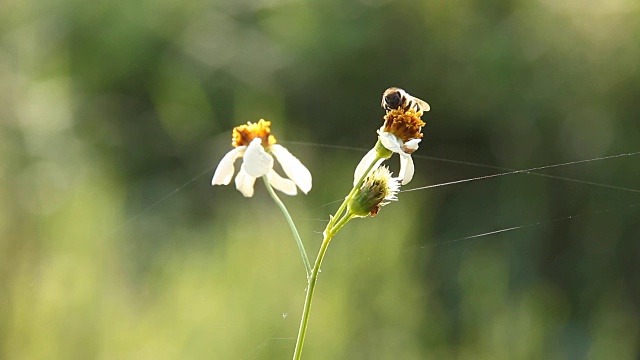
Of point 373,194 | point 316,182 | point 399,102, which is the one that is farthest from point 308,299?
point 316,182

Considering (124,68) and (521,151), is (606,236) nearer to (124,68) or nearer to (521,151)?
(521,151)

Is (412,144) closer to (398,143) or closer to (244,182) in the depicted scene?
(398,143)

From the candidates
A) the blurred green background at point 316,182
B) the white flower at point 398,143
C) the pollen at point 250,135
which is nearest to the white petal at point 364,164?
the white flower at point 398,143

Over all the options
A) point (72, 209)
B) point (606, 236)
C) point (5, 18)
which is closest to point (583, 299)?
point (606, 236)

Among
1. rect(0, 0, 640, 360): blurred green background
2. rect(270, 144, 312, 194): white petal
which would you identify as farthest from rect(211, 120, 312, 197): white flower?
rect(0, 0, 640, 360): blurred green background

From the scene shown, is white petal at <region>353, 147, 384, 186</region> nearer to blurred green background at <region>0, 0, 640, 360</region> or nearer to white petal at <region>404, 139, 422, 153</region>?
white petal at <region>404, 139, 422, 153</region>

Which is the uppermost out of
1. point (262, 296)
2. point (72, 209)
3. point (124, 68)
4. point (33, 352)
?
point (124, 68)
